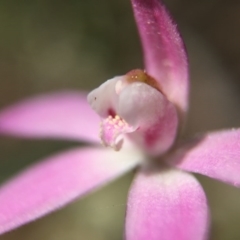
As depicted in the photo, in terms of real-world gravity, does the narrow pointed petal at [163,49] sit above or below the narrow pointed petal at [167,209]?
above

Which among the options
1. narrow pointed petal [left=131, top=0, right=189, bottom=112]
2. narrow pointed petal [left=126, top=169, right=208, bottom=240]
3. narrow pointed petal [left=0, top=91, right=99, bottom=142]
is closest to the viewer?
narrow pointed petal [left=126, top=169, right=208, bottom=240]

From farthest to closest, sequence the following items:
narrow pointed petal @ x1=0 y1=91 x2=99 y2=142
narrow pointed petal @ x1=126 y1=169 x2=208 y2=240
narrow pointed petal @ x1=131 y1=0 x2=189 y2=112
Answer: narrow pointed petal @ x1=0 y1=91 x2=99 y2=142, narrow pointed petal @ x1=131 y1=0 x2=189 y2=112, narrow pointed petal @ x1=126 y1=169 x2=208 y2=240

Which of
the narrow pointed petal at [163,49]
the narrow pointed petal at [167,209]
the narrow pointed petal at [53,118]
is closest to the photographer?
the narrow pointed petal at [167,209]

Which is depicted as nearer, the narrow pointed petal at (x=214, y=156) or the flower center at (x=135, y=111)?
the narrow pointed petal at (x=214, y=156)

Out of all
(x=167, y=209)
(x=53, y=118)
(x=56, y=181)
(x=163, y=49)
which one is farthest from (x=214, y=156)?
(x=53, y=118)

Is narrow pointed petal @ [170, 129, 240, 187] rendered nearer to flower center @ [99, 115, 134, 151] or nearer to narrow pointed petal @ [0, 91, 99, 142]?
flower center @ [99, 115, 134, 151]

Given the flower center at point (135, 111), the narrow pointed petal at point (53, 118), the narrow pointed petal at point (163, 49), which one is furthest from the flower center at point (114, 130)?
the narrow pointed petal at point (53, 118)

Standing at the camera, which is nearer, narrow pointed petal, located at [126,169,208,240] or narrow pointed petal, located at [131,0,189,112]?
narrow pointed petal, located at [126,169,208,240]

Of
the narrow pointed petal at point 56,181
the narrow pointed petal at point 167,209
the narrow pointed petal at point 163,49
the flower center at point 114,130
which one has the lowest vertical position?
the narrow pointed petal at point 167,209

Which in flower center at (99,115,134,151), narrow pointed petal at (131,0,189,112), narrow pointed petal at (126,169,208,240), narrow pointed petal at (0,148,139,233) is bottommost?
narrow pointed petal at (126,169,208,240)

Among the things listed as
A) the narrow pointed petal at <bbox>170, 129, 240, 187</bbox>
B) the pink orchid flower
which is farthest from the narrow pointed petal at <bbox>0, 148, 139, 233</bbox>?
the narrow pointed petal at <bbox>170, 129, 240, 187</bbox>

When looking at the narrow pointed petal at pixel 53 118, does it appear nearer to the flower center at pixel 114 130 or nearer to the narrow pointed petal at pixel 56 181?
the narrow pointed petal at pixel 56 181
